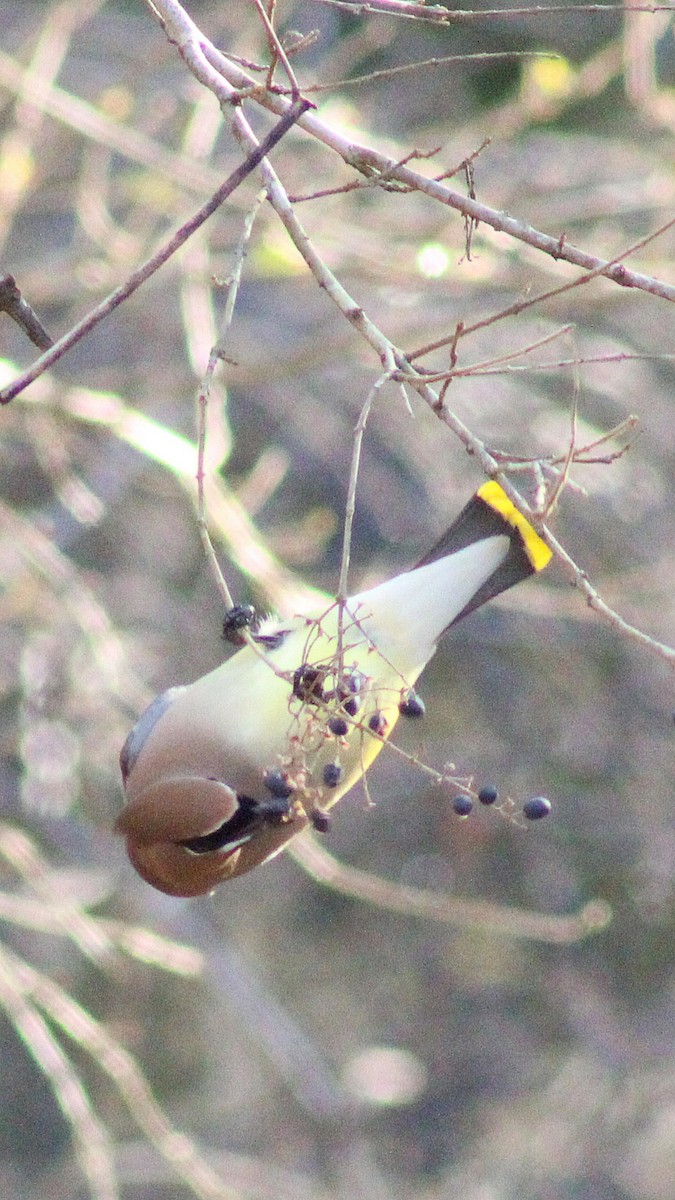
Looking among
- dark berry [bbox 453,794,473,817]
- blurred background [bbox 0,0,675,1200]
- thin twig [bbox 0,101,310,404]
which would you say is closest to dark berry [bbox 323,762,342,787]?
dark berry [bbox 453,794,473,817]

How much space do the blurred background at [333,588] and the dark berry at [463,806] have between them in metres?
2.15

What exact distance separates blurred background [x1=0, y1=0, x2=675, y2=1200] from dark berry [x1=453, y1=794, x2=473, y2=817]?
2.15 meters

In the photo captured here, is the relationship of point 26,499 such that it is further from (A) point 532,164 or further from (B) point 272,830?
(B) point 272,830

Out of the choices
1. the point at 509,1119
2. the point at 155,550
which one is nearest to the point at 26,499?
the point at 155,550

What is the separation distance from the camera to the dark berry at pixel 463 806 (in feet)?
6.97

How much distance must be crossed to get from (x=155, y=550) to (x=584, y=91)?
7.94ft

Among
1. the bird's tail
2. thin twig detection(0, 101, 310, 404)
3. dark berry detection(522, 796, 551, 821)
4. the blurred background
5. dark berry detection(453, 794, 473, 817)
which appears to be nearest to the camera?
thin twig detection(0, 101, 310, 404)

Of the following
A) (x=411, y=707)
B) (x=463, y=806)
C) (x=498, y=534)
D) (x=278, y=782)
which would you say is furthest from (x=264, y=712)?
(x=463, y=806)

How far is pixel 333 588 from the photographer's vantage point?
631 centimetres

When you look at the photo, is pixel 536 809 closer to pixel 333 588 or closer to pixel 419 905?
pixel 419 905

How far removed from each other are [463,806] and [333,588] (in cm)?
417

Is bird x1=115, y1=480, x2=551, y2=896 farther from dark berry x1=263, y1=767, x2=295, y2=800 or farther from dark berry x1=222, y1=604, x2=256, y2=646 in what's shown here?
dark berry x1=263, y1=767, x2=295, y2=800

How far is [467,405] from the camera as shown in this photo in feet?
18.7

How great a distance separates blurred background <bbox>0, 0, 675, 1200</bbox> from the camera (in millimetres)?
4766
